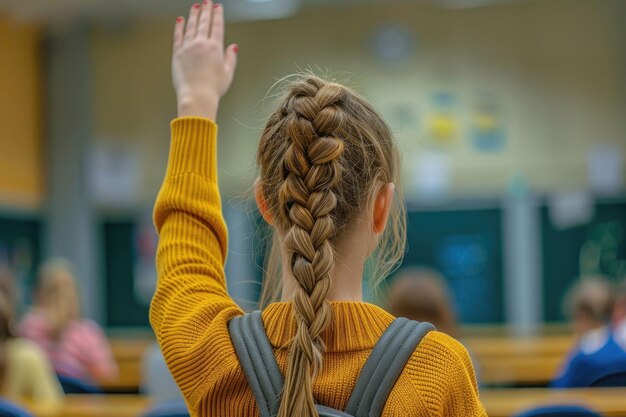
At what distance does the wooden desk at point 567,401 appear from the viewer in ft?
10.7

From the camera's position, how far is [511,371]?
7.37m

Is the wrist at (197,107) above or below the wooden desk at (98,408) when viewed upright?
above

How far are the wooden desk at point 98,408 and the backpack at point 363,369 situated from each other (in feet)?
7.64

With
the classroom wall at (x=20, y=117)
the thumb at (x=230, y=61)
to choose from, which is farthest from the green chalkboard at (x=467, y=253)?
the thumb at (x=230, y=61)

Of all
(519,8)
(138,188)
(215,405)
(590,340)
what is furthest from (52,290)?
(519,8)

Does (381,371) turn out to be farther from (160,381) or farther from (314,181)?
(160,381)

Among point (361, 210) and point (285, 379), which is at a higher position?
point (361, 210)

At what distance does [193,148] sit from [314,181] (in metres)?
0.28

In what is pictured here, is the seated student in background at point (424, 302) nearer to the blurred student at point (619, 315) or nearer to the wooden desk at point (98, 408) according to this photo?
the wooden desk at point (98, 408)

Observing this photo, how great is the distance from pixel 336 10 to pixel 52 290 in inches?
213

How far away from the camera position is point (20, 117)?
10523 millimetres

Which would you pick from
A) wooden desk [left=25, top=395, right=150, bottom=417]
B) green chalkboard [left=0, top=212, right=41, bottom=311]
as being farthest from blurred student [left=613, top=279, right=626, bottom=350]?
green chalkboard [left=0, top=212, right=41, bottom=311]

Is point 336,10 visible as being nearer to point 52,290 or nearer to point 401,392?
point 52,290

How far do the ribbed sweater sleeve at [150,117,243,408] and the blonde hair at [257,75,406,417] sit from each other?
0.11m
